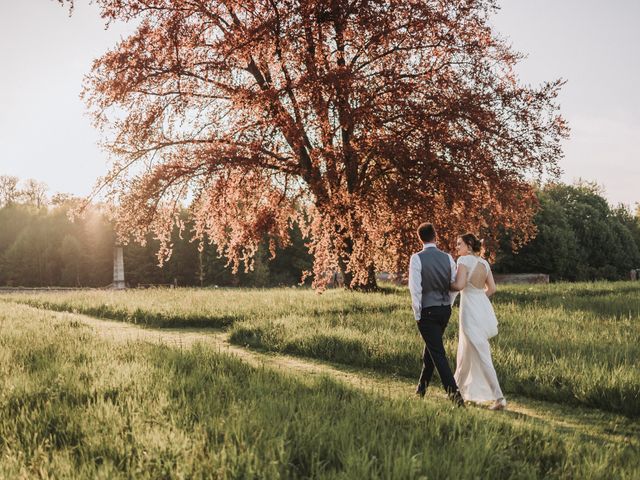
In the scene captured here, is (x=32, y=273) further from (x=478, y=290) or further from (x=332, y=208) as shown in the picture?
(x=478, y=290)

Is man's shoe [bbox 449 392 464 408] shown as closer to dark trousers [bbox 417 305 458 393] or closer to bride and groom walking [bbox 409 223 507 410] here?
bride and groom walking [bbox 409 223 507 410]

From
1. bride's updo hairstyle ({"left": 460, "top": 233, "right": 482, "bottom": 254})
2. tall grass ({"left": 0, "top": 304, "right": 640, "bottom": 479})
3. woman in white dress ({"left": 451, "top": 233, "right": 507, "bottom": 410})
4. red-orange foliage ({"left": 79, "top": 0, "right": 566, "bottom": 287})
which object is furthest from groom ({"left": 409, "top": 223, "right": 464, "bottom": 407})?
red-orange foliage ({"left": 79, "top": 0, "right": 566, "bottom": 287})

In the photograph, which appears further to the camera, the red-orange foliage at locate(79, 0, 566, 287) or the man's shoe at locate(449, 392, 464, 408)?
the red-orange foliage at locate(79, 0, 566, 287)

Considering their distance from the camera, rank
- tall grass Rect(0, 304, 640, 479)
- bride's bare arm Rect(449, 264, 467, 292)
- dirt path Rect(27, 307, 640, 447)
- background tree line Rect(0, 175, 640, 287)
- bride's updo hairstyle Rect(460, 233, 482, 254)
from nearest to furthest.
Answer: tall grass Rect(0, 304, 640, 479)
dirt path Rect(27, 307, 640, 447)
bride's bare arm Rect(449, 264, 467, 292)
bride's updo hairstyle Rect(460, 233, 482, 254)
background tree line Rect(0, 175, 640, 287)

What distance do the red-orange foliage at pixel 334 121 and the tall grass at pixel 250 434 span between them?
8.82 metres

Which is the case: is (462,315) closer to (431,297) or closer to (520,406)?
(431,297)

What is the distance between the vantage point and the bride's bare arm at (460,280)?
7.50 meters

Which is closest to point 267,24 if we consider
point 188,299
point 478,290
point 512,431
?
point 188,299

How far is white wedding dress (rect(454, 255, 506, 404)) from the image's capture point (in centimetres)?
738

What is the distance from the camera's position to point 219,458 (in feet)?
14.3

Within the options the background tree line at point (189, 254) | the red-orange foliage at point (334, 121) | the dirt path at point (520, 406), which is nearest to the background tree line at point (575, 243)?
the background tree line at point (189, 254)

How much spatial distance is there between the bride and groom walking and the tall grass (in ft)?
2.61

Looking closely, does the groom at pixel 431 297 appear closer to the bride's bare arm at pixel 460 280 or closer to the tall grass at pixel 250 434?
the bride's bare arm at pixel 460 280

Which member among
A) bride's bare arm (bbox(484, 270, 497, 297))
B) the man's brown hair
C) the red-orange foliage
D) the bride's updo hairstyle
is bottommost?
bride's bare arm (bbox(484, 270, 497, 297))
